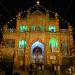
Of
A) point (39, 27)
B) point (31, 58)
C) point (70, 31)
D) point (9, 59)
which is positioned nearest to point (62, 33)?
point (70, 31)

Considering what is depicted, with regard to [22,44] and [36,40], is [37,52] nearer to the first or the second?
[36,40]

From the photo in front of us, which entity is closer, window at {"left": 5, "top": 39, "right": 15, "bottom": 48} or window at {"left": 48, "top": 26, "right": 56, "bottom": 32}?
window at {"left": 5, "top": 39, "right": 15, "bottom": 48}

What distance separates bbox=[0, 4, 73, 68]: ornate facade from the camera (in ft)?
163

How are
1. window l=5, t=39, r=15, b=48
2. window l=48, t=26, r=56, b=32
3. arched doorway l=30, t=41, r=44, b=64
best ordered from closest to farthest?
window l=5, t=39, r=15, b=48
arched doorway l=30, t=41, r=44, b=64
window l=48, t=26, r=56, b=32

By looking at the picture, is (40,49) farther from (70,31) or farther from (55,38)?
(70,31)

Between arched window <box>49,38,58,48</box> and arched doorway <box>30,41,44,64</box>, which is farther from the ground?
arched window <box>49,38,58,48</box>

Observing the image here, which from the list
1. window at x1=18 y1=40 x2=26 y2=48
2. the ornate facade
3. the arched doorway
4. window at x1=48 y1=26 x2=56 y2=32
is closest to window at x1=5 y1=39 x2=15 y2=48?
the ornate facade

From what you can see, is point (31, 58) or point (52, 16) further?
point (52, 16)

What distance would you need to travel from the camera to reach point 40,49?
52.4 meters

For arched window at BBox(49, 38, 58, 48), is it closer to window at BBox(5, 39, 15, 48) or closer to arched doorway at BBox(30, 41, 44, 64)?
arched doorway at BBox(30, 41, 44, 64)

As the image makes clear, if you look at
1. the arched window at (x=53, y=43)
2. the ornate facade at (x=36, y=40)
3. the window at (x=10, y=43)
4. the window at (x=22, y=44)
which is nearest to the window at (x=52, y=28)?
the ornate facade at (x=36, y=40)

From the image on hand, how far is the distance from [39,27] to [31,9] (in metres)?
4.50

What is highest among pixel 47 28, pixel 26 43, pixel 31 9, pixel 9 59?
pixel 31 9

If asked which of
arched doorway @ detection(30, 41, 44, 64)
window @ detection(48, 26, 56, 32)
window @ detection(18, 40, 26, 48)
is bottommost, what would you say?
arched doorway @ detection(30, 41, 44, 64)
